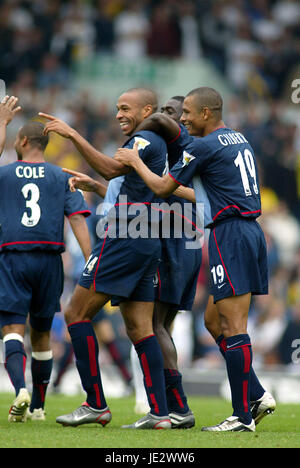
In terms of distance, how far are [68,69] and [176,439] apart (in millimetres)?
12894

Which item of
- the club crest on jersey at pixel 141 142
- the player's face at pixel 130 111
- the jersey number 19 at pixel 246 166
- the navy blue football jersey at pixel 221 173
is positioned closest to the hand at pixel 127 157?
the club crest on jersey at pixel 141 142

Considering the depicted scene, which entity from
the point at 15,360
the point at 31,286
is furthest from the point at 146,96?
the point at 15,360

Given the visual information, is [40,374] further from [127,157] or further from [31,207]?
[127,157]

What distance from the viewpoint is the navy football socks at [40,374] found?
6672mm

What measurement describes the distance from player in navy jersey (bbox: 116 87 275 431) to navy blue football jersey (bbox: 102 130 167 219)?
0.14 metres

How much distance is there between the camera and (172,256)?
642 cm

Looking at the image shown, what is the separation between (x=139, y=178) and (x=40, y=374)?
6.07 feet

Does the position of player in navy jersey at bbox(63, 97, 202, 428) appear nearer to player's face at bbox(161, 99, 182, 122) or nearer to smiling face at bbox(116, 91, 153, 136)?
smiling face at bbox(116, 91, 153, 136)

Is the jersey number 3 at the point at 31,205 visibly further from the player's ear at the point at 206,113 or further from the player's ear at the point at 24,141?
the player's ear at the point at 206,113

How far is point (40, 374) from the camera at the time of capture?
666 centimetres

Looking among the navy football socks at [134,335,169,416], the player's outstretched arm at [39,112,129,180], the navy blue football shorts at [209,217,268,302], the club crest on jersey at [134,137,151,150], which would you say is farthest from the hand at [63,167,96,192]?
the navy football socks at [134,335,169,416]

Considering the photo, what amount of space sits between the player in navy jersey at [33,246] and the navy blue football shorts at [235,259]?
136 cm
